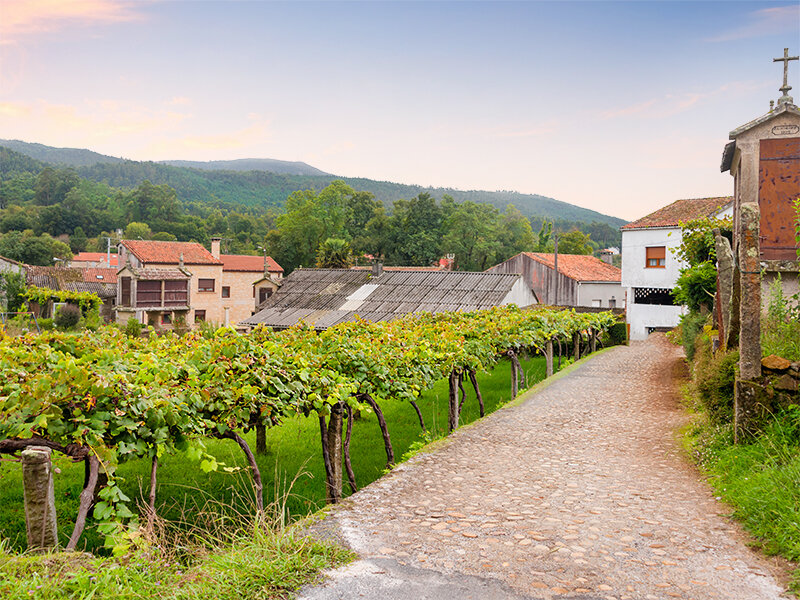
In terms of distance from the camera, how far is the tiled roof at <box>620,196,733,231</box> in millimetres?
28484

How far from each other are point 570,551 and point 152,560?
128 inches

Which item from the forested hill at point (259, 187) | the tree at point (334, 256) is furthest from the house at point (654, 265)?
the forested hill at point (259, 187)

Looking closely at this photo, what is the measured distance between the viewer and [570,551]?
492 cm

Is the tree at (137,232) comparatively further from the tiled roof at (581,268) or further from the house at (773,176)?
the house at (773,176)

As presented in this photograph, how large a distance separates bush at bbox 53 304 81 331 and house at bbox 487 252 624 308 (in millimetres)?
29177

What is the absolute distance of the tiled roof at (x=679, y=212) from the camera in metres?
28.5

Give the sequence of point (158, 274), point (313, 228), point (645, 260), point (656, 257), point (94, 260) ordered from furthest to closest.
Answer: point (94, 260)
point (313, 228)
point (158, 274)
point (645, 260)
point (656, 257)

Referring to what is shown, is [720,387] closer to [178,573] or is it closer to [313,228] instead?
[178,573]

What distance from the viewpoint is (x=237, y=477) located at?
31.4ft

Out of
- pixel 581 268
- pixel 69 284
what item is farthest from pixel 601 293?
pixel 69 284

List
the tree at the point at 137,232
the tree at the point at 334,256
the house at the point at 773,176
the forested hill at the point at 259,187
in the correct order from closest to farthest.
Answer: the house at the point at 773,176
the tree at the point at 334,256
the tree at the point at 137,232
the forested hill at the point at 259,187

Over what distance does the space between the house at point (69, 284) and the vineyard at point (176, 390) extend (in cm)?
4042

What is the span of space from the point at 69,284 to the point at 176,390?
46.0 meters

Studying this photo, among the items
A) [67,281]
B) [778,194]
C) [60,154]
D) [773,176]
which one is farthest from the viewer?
[60,154]
